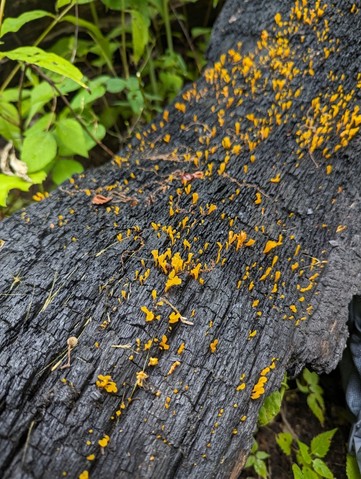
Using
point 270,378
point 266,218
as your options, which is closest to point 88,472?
point 270,378

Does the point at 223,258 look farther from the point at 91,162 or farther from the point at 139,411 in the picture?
the point at 91,162

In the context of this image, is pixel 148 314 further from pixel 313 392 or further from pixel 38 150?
pixel 313 392

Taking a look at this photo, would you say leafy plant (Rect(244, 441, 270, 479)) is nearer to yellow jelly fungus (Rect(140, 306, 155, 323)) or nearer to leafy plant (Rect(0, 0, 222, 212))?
yellow jelly fungus (Rect(140, 306, 155, 323))

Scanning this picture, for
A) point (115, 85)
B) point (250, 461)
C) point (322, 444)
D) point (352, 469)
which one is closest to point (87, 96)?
point (115, 85)

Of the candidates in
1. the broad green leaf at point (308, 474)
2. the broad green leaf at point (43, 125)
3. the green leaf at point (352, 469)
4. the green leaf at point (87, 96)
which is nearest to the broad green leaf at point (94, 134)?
the green leaf at point (87, 96)

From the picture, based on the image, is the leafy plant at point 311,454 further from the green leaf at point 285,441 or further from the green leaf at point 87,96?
the green leaf at point 87,96

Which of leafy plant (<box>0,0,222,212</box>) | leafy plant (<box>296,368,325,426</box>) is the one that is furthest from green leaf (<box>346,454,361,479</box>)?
leafy plant (<box>0,0,222,212</box>)
